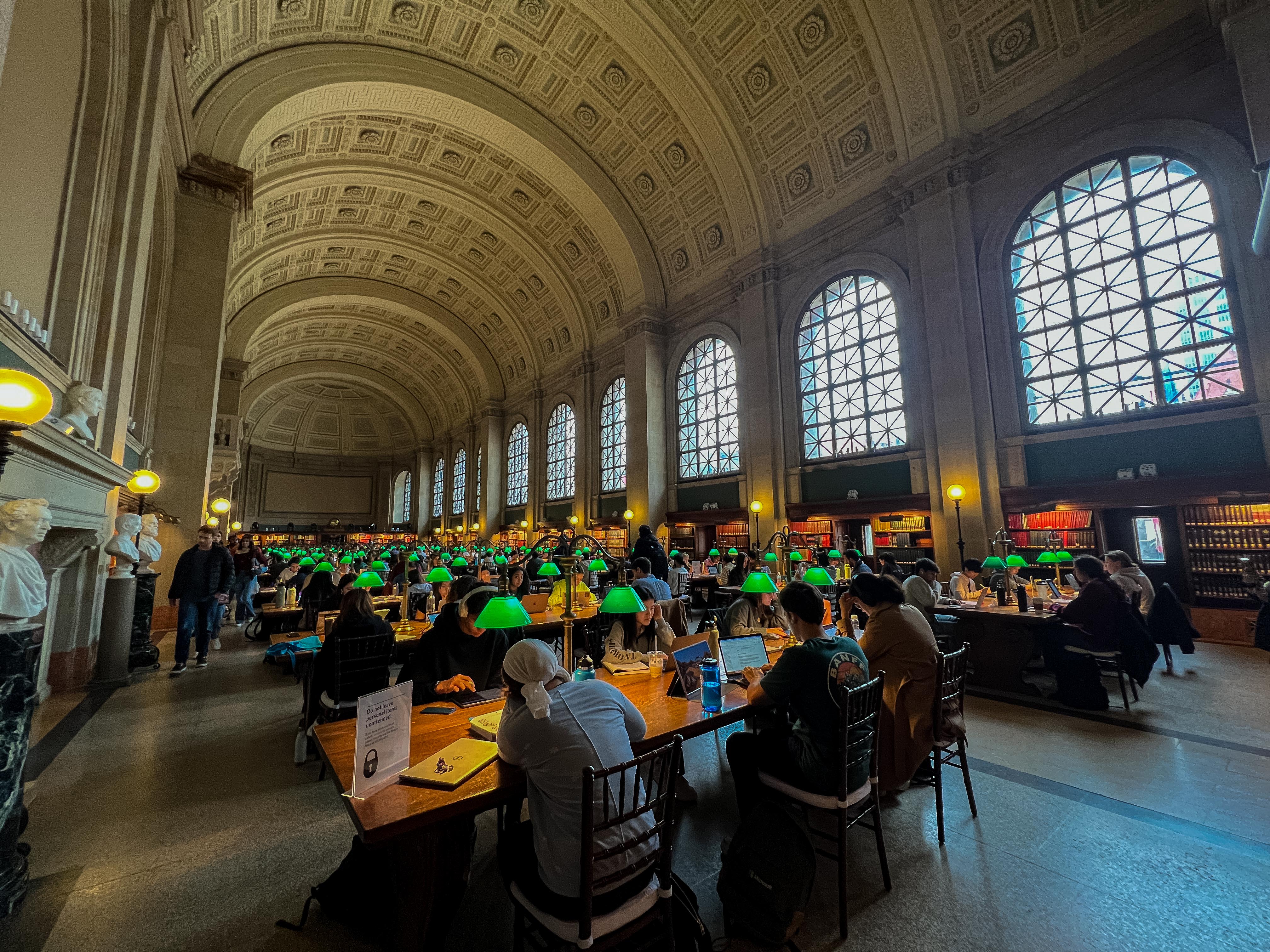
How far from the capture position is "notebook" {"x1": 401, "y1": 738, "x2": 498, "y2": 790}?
1978mm

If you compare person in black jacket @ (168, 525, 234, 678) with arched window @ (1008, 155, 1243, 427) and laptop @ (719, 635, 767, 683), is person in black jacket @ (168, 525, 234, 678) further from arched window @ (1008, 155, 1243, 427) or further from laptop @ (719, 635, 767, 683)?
arched window @ (1008, 155, 1243, 427)

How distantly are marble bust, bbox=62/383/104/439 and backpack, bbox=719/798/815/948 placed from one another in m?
5.67

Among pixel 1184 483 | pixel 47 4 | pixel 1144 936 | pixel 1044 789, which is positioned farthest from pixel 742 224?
pixel 1144 936

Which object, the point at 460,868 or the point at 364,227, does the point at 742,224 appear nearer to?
the point at 364,227

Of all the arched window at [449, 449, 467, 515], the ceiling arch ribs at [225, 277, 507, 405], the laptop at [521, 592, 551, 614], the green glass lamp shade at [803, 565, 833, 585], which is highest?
the ceiling arch ribs at [225, 277, 507, 405]

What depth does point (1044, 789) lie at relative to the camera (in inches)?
131

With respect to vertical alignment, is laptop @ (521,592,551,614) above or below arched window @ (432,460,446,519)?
below

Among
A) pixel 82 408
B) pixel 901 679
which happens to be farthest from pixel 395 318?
pixel 901 679

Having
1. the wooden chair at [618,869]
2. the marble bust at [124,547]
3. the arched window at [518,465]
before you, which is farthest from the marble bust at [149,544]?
the arched window at [518,465]

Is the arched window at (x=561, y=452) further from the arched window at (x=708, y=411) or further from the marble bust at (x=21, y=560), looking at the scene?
the marble bust at (x=21, y=560)

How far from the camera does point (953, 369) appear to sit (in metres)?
10.2

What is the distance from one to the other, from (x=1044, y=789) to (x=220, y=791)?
5.46 m

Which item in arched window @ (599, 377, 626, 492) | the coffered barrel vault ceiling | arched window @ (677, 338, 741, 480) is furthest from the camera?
arched window @ (599, 377, 626, 492)

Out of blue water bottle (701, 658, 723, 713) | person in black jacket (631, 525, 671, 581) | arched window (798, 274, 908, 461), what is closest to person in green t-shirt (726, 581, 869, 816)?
blue water bottle (701, 658, 723, 713)
